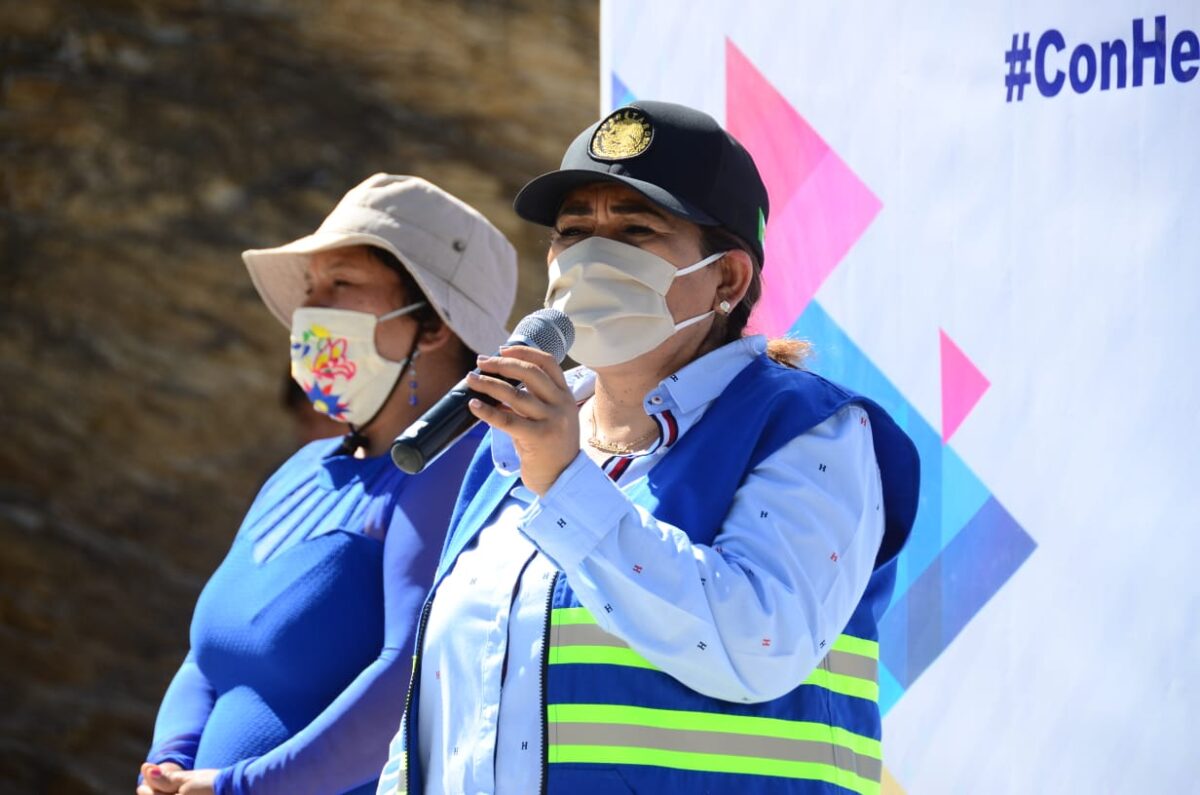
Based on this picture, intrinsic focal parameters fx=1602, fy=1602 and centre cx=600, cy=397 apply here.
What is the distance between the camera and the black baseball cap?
2129 mm

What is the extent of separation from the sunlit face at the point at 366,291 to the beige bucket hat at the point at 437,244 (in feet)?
0.11

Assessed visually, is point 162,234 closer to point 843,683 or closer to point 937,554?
point 937,554

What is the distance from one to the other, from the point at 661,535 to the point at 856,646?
406mm

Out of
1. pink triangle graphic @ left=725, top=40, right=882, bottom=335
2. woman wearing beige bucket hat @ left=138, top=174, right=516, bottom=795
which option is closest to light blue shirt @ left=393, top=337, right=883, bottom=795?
woman wearing beige bucket hat @ left=138, top=174, right=516, bottom=795

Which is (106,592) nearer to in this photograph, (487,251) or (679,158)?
(487,251)

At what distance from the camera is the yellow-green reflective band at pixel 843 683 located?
201 centimetres

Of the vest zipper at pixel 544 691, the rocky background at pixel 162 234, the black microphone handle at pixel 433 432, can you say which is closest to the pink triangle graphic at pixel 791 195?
the vest zipper at pixel 544 691

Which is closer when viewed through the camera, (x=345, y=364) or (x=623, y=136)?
(x=623, y=136)

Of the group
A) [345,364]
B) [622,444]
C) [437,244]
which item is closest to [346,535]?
[345,364]

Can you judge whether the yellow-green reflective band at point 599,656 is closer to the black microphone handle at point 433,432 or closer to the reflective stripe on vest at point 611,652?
the reflective stripe on vest at point 611,652

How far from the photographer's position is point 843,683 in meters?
2.06

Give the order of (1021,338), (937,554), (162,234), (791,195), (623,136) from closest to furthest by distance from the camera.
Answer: (623,136)
(1021,338)
(937,554)
(791,195)
(162,234)

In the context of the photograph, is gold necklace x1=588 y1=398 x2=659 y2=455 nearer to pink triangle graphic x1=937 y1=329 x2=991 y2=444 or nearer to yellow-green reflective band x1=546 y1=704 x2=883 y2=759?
yellow-green reflective band x1=546 y1=704 x2=883 y2=759

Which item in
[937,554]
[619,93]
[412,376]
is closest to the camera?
[937,554]
